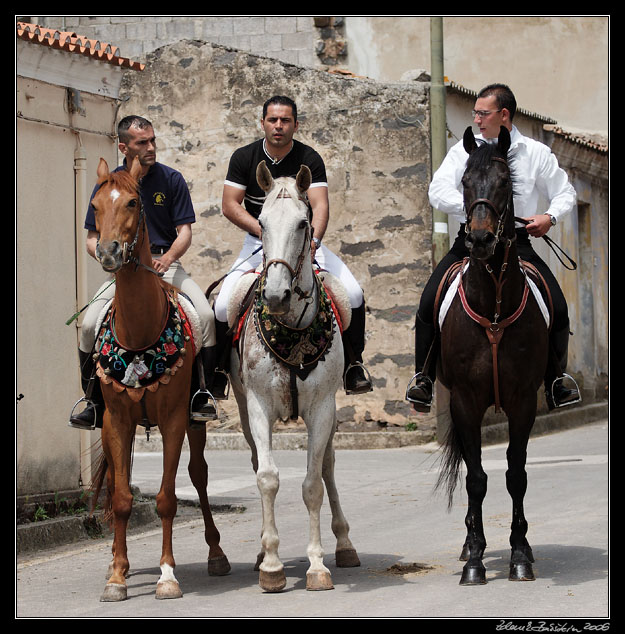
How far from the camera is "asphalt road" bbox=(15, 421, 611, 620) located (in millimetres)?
6668

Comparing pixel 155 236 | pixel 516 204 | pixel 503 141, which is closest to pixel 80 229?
pixel 155 236

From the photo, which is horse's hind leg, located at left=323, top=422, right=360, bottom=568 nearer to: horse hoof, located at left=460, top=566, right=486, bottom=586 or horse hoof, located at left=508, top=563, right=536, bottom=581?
horse hoof, located at left=460, top=566, right=486, bottom=586

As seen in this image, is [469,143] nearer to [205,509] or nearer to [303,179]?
[303,179]

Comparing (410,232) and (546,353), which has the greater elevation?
(410,232)

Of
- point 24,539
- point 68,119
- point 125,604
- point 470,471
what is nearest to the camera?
point 125,604

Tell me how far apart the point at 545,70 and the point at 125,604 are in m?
21.9

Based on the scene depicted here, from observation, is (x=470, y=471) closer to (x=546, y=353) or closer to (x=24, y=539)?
(x=546, y=353)

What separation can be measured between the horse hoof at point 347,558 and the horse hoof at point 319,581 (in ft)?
2.99

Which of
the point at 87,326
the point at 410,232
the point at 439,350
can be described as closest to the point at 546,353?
the point at 439,350

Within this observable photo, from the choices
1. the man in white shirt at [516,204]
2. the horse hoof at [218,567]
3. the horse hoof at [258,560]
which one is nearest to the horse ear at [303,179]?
the man in white shirt at [516,204]

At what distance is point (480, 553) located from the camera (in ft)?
24.2

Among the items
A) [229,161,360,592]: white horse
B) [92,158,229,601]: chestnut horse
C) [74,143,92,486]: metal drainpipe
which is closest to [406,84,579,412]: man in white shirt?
[229,161,360,592]: white horse

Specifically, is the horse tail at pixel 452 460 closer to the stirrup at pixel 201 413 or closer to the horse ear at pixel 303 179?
the stirrup at pixel 201 413

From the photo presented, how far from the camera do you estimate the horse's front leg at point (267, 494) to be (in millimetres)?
7227
